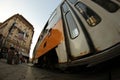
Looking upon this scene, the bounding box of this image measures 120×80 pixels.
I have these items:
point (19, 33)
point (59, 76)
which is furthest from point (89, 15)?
point (19, 33)

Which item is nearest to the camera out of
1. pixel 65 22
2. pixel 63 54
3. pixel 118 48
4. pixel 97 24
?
pixel 118 48

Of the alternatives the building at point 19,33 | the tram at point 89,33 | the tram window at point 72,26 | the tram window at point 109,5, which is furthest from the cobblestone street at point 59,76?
the building at point 19,33

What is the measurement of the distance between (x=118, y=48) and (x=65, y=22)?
7.41 feet

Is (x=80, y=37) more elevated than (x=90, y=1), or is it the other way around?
(x=90, y=1)

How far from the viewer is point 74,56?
152 inches

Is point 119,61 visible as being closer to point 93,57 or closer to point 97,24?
point 93,57

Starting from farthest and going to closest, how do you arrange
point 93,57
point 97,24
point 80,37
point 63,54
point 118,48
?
point 63,54 < point 80,37 < point 97,24 < point 93,57 < point 118,48

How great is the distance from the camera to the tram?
2.96m

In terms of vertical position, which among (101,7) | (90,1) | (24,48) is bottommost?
(101,7)

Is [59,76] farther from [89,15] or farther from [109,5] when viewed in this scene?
[109,5]

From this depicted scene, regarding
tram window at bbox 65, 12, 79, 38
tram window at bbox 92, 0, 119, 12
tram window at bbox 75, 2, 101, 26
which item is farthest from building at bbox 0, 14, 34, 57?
tram window at bbox 92, 0, 119, 12

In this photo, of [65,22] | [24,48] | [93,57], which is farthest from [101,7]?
[24,48]

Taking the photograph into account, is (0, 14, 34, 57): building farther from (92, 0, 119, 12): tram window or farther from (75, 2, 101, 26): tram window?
(92, 0, 119, 12): tram window

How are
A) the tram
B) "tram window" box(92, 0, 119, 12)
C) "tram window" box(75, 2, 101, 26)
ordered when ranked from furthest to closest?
1. "tram window" box(75, 2, 101, 26)
2. "tram window" box(92, 0, 119, 12)
3. the tram
